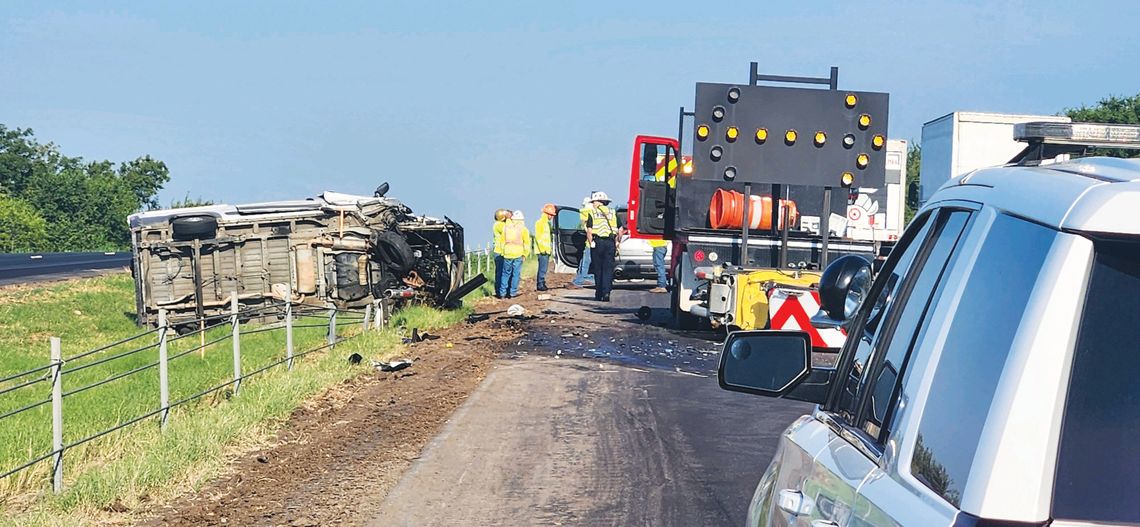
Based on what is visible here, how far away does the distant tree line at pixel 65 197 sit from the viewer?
8075cm

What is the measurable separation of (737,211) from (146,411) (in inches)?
351

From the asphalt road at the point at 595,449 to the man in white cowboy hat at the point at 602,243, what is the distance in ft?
28.2

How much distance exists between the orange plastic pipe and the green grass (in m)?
4.33

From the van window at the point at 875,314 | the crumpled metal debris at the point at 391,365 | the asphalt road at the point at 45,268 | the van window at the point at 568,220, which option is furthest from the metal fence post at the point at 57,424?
the asphalt road at the point at 45,268

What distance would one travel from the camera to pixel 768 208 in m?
18.1

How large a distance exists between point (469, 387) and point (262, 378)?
6.95 feet

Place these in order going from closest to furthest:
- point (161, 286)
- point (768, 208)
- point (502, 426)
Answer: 1. point (502, 426)
2. point (768, 208)
3. point (161, 286)

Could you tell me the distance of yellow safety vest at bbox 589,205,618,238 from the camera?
24172 millimetres

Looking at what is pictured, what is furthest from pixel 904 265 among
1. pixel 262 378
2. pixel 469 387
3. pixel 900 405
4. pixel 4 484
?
pixel 262 378

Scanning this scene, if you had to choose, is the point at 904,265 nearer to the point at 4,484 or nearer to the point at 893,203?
the point at 4,484

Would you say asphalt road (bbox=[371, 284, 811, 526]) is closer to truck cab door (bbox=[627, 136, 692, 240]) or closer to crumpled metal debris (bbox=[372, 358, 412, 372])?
crumpled metal debris (bbox=[372, 358, 412, 372])

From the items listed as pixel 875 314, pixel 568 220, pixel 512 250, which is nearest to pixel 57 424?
pixel 875 314

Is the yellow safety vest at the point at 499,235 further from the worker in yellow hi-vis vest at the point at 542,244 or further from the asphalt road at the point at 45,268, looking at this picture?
the asphalt road at the point at 45,268

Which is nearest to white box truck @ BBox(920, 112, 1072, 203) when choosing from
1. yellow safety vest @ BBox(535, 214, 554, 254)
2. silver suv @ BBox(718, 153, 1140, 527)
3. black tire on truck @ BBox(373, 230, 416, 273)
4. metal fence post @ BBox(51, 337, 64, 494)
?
yellow safety vest @ BBox(535, 214, 554, 254)
